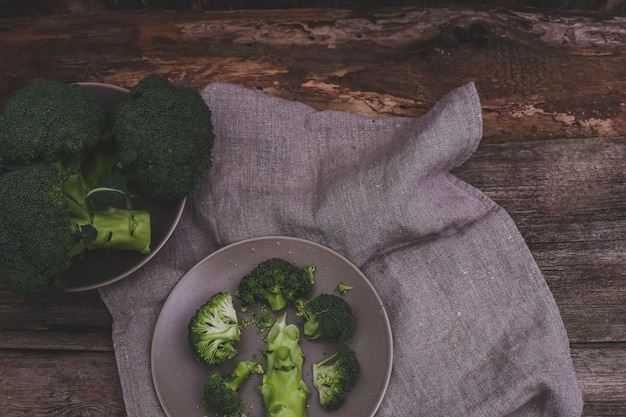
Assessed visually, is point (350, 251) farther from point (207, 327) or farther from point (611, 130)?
point (611, 130)

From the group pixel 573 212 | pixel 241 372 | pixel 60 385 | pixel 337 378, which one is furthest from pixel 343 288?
pixel 60 385

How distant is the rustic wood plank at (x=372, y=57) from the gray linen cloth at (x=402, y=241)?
0.15 m

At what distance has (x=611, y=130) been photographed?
1.90 metres

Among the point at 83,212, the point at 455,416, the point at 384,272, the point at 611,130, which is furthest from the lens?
the point at 611,130

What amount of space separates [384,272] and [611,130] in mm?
816

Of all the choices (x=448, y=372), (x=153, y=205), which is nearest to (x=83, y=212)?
(x=153, y=205)

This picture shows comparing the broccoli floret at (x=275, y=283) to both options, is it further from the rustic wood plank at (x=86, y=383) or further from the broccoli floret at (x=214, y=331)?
the rustic wood plank at (x=86, y=383)

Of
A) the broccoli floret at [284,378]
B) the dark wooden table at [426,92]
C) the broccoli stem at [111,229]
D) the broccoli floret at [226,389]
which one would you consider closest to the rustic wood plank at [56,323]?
the dark wooden table at [426,92]

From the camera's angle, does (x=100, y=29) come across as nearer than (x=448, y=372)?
No

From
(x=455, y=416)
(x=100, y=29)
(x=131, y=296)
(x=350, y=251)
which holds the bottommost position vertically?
(x=455, y=416)

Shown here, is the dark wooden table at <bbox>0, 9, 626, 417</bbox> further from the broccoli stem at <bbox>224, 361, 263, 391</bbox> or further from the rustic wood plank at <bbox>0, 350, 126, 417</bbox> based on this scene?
the broccoli stem at <bbox>224, 361, 263, 391</bbox>

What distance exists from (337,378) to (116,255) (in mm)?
652

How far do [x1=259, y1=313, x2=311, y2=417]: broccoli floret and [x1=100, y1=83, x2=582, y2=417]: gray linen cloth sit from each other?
24cm

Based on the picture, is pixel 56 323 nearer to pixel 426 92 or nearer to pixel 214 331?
pixel 214 331
